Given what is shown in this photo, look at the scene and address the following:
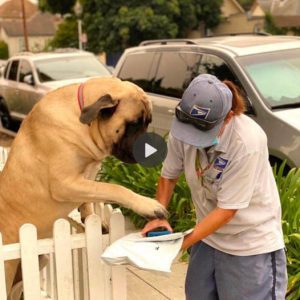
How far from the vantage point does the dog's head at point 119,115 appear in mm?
3000

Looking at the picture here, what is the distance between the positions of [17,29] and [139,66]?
86.1 m

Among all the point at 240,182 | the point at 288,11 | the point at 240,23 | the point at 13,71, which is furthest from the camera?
the point at 240,23

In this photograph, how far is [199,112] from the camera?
255 cm

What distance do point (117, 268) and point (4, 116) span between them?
37.7ft

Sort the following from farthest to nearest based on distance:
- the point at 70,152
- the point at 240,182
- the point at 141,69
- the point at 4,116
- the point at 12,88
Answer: the point at 4,116
the point at 12,88
the point at 141,69
the point at 70,152
the point at 240,182

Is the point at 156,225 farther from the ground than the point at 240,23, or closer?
farther from the ground

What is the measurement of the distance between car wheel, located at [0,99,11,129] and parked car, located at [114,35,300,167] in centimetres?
623

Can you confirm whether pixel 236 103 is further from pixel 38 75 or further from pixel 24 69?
pixel 24 69

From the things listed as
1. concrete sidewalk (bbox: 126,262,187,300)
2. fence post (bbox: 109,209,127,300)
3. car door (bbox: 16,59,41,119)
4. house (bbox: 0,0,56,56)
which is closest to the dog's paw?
fence post (bbox: 109,209,127,300)

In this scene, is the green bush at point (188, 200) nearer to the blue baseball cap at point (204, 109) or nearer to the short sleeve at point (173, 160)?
the short sleeve at point (173, 160)

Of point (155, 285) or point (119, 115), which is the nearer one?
point (119, 115)

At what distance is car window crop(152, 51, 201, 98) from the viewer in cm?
702

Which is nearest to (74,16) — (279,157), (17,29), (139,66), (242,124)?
(139,66)

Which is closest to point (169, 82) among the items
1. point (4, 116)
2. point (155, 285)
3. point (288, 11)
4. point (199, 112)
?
point (155, 285)
